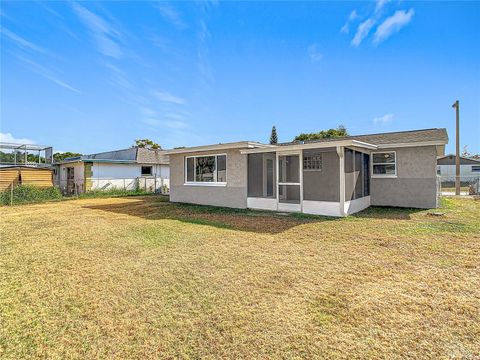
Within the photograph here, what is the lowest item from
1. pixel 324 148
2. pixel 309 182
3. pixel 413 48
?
pixel 309 182

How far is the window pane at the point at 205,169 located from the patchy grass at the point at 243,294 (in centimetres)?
605

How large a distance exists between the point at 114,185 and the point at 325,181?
1757 cm

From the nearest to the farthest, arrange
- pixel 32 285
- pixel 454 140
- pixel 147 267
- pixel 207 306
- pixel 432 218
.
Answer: pixel 207 306 → pixel 32 285 → pixel 147 267 → pixel 432 218 → pixel 454 140

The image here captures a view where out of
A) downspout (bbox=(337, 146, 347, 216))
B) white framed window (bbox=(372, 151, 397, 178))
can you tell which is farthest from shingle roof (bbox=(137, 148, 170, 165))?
downspout (bbox=(337, 146, 347, 216))

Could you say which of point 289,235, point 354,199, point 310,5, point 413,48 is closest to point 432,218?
point 354,199

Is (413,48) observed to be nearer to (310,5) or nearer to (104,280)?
(310,5)

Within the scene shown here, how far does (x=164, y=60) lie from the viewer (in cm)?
1385

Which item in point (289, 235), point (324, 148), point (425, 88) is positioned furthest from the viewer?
point (425, 88)

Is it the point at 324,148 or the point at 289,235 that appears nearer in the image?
the point at 289,235

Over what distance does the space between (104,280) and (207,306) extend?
1.99 metres

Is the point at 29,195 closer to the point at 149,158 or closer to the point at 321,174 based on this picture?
the point at 149,158

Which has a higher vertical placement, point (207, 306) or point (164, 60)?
point (164, 60)

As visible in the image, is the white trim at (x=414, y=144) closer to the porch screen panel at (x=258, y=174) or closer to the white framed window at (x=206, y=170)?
the porch screen panel at (x=258, y=174)

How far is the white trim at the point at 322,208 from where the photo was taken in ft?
31.2
